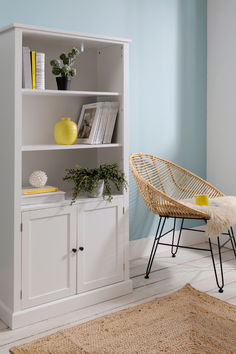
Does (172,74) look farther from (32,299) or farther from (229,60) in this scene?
(32,299)

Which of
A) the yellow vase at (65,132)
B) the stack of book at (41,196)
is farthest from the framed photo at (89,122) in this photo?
the stack of book at (41,196)

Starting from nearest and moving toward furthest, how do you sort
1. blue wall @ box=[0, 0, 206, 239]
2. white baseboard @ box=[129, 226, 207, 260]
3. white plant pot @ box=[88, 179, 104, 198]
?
white plant pot @ box=[88, 179, 104, 198], blue wall @ box=[0, 0, 206, 239], white baseboard @ box=[129, 226, 207, 260]

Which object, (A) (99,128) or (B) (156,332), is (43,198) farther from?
(B) (156,332)

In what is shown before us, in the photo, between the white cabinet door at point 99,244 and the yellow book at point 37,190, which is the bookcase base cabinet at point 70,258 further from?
the yellow book at point 37,190

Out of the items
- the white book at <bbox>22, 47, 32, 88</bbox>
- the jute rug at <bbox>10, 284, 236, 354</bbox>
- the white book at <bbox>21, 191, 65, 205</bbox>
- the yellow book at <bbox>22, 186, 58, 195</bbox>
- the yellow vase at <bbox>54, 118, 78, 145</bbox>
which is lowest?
the jute rug at <bbox>10, 284, 236, 354</bbox>

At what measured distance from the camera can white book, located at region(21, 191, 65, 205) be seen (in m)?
2.30

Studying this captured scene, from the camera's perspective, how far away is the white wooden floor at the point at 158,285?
7.32 ft

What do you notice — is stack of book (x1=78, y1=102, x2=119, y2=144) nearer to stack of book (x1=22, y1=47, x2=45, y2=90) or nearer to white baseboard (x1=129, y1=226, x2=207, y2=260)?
stack of book (x1=22, y1=47, x2=45, y2=90)

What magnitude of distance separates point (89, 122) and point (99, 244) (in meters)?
0.74

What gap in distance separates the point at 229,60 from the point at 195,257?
1.64 metres

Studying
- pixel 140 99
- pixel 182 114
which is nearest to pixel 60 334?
pixel 140 99

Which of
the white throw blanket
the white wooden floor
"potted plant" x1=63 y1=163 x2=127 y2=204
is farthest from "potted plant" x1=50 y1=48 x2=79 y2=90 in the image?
the white wooden floor

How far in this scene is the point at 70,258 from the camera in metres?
2.45

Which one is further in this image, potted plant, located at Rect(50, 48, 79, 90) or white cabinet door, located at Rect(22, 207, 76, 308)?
potted plant, located at Rect(50, 48, 79, 90)
